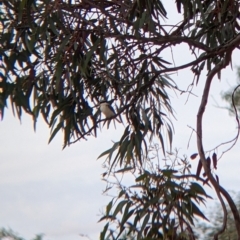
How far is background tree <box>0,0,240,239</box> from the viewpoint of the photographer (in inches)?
109

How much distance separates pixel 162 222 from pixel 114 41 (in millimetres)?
748

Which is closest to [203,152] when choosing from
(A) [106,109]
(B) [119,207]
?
(B) [119,207]

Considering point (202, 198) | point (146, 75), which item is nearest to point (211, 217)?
point (202, 198)

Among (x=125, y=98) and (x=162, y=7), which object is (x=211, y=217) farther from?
(x=162, y=7)

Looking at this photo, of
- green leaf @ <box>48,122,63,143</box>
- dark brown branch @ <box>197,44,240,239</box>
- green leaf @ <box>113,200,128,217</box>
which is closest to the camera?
dark brown branch @ <box>197,44,240,239</box>

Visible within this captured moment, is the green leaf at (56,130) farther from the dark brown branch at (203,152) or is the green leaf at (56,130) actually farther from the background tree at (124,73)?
the dark brown branch at (203,152)

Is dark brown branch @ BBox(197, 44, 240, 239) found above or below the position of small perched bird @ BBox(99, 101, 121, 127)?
below

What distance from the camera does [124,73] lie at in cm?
312

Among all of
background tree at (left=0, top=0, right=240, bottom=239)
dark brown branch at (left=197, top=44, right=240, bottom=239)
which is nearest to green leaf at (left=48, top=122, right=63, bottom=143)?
A: background tree at (left=0, top=0, right=240, bottom=239)

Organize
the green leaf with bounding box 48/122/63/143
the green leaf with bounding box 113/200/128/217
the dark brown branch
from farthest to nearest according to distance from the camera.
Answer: the green leaf with bounding box 48/122/63/143 → the green leaf with bounding box 113/200/128/217 → the dark brown branch

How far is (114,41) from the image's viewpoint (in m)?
3.02

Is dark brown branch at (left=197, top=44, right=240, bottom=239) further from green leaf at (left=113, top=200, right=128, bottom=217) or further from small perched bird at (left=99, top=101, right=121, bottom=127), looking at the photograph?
small perched bird at (left=99, top=101, right=121, bottom=127)

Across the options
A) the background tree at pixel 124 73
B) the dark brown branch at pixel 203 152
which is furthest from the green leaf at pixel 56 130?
the dark brown branch at pixel 203 152

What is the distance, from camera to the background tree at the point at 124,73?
2770 mm
